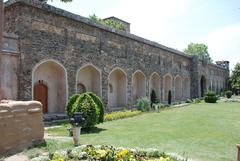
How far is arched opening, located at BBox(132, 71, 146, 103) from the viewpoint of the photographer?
2184cm

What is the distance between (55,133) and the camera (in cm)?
975

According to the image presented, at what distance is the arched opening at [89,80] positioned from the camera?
53.5 ft

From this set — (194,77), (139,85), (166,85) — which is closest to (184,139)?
(139,85)

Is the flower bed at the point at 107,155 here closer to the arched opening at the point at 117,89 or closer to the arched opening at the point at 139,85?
the arched opening at the point at 117,89

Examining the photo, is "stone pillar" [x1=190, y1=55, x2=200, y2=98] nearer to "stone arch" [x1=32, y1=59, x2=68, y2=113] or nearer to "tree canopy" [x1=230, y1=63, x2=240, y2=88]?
"tree canopy" [x1=230, y1=63, x2=240, y2=88]

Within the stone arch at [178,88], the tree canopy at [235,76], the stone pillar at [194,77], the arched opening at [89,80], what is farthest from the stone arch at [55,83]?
the tree canopy at [235,76]

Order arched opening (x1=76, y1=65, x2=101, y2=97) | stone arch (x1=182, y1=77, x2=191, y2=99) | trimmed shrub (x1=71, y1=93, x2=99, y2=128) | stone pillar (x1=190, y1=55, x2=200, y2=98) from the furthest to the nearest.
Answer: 1. stone pillar (x1=190, y1=55, x2=200, y2=98)
2. stone arch (x1=182, y1=77, x2=191, y2=99)
3. arched opening (x1=76, y1=65, x2=101, y2=97)
4. trimmed shrub (x1=71, y1=93, x2=99, y2=128)

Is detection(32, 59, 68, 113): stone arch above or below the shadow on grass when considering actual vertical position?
above

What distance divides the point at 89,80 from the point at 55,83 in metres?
2.69

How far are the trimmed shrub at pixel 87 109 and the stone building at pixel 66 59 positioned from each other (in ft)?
9.56

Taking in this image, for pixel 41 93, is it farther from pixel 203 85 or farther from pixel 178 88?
pixel 203 85

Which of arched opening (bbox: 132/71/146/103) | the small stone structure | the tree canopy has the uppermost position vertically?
the tree canopy

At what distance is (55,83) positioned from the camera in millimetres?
14742

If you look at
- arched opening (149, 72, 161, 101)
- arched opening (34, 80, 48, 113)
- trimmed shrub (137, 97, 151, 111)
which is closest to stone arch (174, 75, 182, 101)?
arched opening (149, 72, 161, 101)
